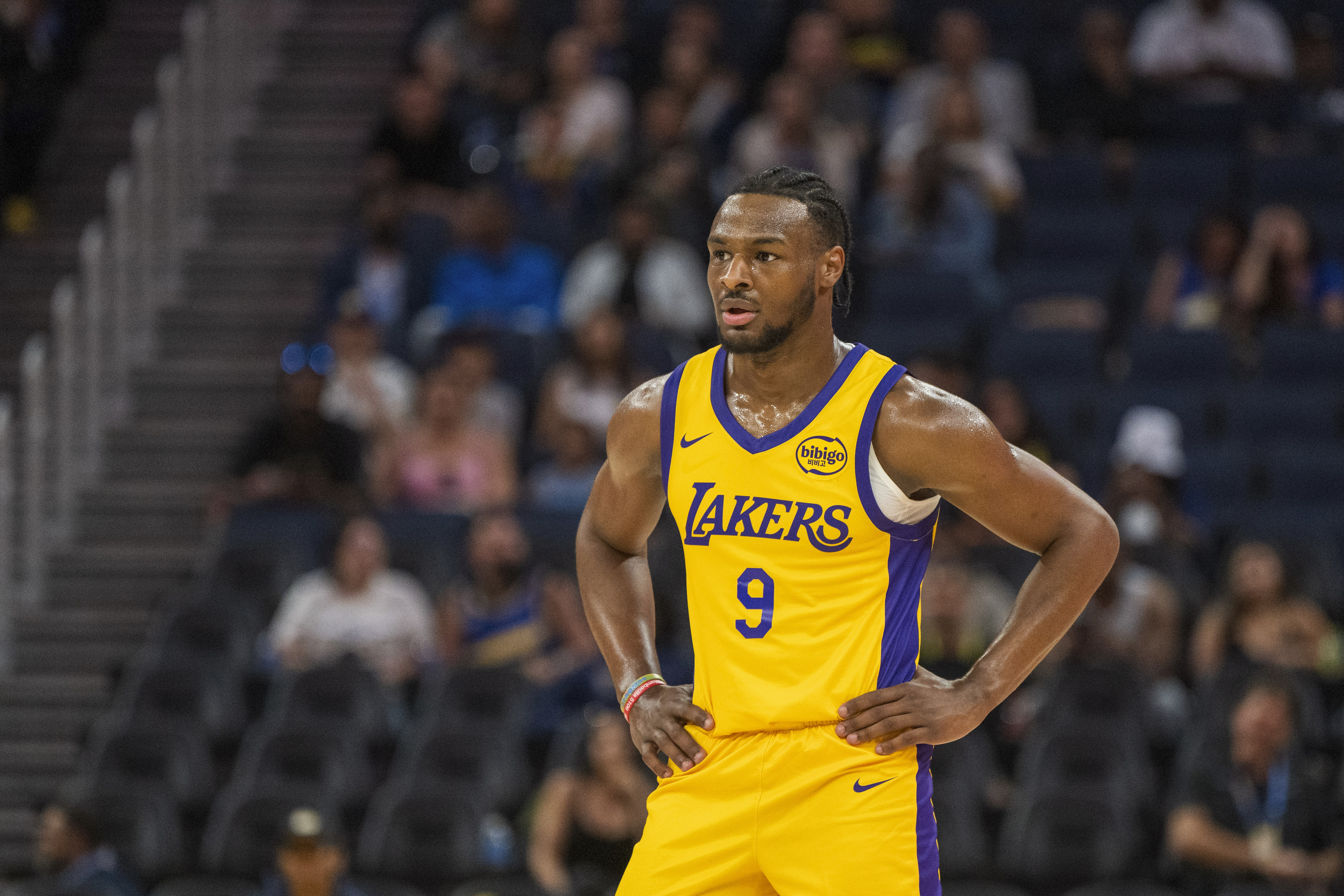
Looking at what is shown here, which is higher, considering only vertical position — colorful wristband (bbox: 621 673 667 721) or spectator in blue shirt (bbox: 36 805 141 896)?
colorful wristband (bbox: 621 673 667 721)

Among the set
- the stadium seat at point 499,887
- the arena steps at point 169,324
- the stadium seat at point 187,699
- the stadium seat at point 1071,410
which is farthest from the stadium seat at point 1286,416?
the arena steps at point 169,324

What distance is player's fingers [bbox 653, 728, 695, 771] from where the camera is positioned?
3.72m

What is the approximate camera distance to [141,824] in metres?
8.20

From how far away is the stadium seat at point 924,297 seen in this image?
10711mm

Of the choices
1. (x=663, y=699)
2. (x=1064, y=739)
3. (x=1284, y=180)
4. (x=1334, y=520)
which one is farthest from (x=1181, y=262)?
(x=663, y=699)

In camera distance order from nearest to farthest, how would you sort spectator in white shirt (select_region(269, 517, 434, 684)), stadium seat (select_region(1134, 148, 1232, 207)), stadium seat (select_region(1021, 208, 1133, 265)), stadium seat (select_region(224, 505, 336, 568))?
spectator in white shirt (select_region(269, 517, 434, 684)), stadium seat (select_region(224, 505, 336, 568)), stadium seat (select_region(1021, 208, 1133, 265)), stadium seat (select_region(1134, 148, 1232, 207))

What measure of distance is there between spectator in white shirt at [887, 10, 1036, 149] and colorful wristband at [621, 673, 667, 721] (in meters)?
8.19

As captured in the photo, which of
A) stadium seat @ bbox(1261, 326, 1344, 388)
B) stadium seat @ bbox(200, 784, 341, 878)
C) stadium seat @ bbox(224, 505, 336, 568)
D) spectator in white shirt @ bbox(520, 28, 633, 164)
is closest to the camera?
stadium seat @ bbox(200, 784, 341, 878)

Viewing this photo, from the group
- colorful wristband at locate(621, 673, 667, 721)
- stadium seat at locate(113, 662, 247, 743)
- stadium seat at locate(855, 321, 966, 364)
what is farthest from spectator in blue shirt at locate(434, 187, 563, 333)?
colorful wristband at locate(621, 673, 667, 721)

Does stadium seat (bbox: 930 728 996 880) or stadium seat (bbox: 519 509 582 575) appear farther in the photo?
stadium seat (bbox: 519 509 582 575)

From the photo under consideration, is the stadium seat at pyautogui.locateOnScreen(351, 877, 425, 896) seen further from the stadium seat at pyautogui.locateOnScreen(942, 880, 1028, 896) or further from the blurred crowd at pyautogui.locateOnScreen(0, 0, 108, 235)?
the blurred crowd at pyautogui.locateOnScreen(0, 0, 108, 235)

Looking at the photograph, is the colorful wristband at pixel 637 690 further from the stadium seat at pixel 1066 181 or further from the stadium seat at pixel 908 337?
the stadium seat at pixel 1066 181

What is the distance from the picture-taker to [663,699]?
3.81 metres

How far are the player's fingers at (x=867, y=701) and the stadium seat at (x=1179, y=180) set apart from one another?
27.5 ft
